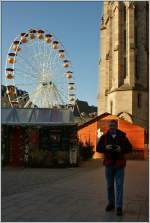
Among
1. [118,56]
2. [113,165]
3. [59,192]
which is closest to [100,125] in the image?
[118,56]

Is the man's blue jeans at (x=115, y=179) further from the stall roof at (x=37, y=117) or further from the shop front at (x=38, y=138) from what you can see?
the stall roof at (x=37, y=117)

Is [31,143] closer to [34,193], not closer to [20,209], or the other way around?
[34,193]

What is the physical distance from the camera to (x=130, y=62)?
5291cm

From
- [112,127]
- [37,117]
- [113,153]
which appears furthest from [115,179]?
[37,117]

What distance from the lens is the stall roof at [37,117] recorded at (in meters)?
24.7

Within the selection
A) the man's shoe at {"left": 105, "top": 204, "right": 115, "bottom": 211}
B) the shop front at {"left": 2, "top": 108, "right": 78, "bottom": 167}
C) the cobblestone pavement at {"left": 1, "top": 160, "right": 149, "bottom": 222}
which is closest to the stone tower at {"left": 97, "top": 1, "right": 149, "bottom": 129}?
the shop front at {"left": 2, "top": 108, "right": 78, "bottom": 167}

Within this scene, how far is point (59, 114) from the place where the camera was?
25.4m

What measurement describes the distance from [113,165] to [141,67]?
4616 cm

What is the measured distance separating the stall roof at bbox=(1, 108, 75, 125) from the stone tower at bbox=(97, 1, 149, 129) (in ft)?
88.9

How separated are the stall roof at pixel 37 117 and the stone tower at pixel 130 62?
1066 inches

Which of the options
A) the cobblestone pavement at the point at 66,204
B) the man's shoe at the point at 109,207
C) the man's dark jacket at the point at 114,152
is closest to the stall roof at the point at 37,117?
the cobblestone pavement at the point at 66,204

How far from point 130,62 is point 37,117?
29.3 m

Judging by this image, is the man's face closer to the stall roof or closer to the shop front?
the shop front

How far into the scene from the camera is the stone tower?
52.7 meters
